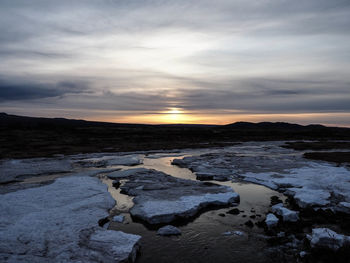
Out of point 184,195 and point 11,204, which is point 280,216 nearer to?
point 184,195

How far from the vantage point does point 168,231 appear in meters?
10.7

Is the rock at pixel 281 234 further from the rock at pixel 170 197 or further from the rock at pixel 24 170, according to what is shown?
the rock at pixel 24 170

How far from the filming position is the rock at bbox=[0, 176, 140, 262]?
332 inches

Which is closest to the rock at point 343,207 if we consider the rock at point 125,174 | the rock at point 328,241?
the rock at point 328,241

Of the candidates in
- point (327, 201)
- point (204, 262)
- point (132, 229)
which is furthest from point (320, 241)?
point (132, 229)

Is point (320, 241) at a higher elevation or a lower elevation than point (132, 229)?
higher

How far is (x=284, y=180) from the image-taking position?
60.6 feet

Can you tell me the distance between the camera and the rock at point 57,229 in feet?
27.7

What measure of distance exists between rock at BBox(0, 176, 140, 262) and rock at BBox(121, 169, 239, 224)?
1818 mm

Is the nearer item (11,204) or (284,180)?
(11,204)

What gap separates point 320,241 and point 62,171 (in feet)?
70.1

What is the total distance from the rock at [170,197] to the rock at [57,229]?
5.97 feet

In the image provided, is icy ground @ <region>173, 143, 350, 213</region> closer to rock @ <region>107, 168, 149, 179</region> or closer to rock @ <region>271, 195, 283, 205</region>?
rock @ <region>271, 195, 283, 205</region>

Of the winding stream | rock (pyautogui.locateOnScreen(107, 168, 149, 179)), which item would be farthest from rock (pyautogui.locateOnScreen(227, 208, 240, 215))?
rock (pyautogui.locateOnScreen(107, 168, 149, 179))
